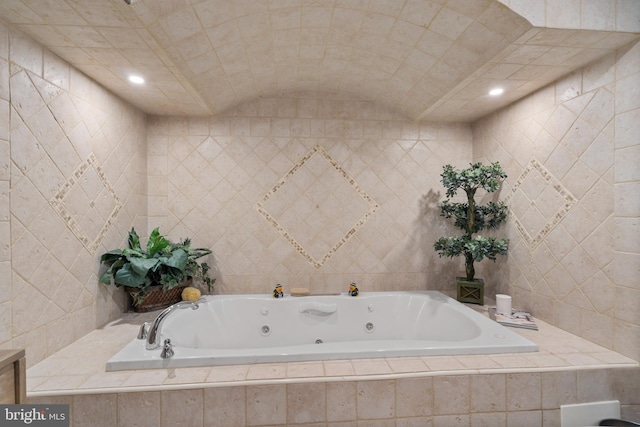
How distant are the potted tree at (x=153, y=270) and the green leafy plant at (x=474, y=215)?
1.93 m

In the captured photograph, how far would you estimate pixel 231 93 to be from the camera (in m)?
2.09

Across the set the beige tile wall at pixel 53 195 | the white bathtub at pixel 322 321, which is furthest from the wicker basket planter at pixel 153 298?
the white bathtub at pixel 322 321

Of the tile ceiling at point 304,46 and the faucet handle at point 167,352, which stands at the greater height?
the tile ceiling at point 304,46

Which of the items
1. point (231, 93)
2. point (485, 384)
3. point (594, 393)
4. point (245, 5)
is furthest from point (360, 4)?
point (594, 393)

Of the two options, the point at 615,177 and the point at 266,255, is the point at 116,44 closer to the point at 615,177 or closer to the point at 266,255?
the point at 266,255

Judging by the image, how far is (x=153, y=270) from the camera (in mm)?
1879

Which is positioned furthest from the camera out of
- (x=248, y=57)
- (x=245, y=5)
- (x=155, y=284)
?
(x=155, y=284)

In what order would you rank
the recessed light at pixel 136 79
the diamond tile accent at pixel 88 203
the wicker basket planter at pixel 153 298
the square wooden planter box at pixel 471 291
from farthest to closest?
the square wooden planter box at pixel 471 291 < the wicker basket planter at pixel 153 298 < the recessed light at pixel 136 79 < the diamond tile accent at pixel 88 203

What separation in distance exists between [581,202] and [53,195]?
2.89 meters

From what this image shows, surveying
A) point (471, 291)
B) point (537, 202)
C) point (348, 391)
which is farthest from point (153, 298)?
point (537, 202)

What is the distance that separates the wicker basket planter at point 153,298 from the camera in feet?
6.37

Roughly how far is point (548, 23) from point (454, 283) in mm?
1913

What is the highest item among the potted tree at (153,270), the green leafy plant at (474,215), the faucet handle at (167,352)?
the green leafy plant at (474,215)

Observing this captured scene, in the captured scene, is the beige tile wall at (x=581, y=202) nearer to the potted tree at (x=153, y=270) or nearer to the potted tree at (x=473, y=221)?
the potted tree at (x=473, y=221)
